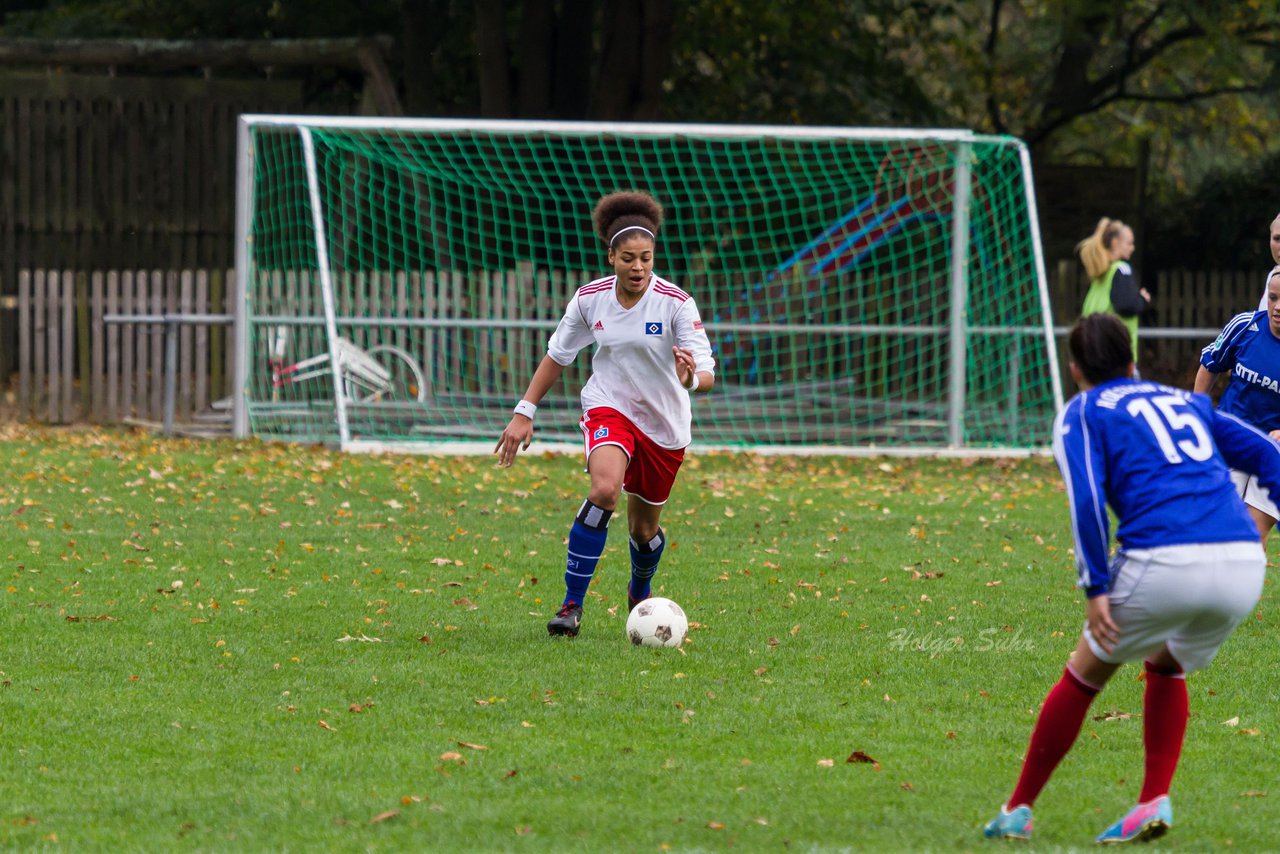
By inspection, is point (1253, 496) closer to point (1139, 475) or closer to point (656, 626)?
point (656, 626)

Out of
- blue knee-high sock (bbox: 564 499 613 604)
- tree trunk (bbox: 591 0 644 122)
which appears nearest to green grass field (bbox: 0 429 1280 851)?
blue knee-high sock (bbox: 564 499 613 604)

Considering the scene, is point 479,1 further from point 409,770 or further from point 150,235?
point 409,770

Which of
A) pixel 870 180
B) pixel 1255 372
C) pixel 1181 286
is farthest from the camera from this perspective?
pixel 1181 286

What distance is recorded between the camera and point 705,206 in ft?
64.6

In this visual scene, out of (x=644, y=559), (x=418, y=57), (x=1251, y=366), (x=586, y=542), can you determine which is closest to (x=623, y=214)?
(x=586, y=542)

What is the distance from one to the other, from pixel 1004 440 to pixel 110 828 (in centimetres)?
1278

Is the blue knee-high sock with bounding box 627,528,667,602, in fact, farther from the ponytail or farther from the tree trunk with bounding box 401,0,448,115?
the tree trunk with bounding box 401,0,448,115

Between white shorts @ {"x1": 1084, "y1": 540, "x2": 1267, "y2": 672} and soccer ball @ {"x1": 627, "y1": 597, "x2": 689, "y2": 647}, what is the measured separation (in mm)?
2741

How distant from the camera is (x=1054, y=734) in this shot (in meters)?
4.21

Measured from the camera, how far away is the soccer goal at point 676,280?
15227 millimetres

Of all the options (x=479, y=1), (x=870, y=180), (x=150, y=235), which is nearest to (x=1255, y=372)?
(x=870, y=180)

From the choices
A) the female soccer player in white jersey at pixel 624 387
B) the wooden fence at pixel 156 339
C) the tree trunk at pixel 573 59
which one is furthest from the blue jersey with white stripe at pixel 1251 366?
the tree trunk at pixel 573 59

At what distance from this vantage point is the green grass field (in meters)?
4.48

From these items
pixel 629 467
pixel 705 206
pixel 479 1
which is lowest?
pixel 629 467
